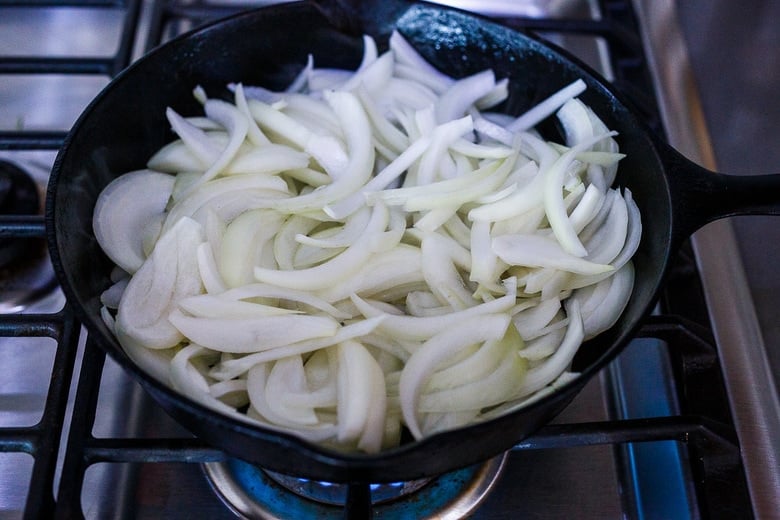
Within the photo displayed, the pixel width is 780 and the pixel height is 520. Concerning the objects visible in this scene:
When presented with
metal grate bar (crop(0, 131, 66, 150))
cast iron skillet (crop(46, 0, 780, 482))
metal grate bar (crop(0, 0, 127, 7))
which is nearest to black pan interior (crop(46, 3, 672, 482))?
cast iron skillet (crop(46, 0, 780, 482))

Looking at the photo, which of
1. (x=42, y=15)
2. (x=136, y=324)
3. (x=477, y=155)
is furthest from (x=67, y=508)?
(x=42, y=15)

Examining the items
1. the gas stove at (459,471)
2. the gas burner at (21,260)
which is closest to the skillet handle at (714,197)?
the gas stove at (459,471)

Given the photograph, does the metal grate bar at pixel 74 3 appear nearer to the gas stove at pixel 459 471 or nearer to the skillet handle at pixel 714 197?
the gas stove at pixel 459 471

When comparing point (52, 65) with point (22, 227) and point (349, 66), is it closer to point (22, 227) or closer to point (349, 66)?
point (22, 227)

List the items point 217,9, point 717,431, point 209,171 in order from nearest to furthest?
1. point 717,431
2. point 209,171
3. point 217,9

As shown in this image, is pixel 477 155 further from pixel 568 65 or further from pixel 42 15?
pixel 42 15

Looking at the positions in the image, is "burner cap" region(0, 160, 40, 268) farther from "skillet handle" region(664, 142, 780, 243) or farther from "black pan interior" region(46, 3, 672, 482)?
"skillet handle" region(664, 142, 780, 243)

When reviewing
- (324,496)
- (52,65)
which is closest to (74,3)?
(52,65)
